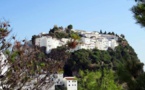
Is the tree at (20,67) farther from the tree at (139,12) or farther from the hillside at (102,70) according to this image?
the tree at (139,12)

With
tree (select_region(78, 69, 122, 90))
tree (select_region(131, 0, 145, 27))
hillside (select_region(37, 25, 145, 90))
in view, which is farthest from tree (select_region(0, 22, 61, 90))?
tree (select_region(78, 69, 122, 90))

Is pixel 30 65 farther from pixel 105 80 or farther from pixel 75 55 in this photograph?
pixel 75 55

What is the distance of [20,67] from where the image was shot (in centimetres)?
503

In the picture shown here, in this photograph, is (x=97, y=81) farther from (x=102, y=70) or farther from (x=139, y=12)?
(x=139, y=12)

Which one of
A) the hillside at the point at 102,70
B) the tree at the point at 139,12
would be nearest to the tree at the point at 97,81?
the hillside at the point at 102,70

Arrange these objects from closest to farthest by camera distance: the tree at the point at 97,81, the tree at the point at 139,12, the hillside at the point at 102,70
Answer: the hillside at the point at 102,70
the tree at the point at 139,12
the tree at the point at 97,81

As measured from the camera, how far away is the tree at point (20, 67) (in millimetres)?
4887

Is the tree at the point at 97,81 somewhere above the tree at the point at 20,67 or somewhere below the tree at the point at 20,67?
above

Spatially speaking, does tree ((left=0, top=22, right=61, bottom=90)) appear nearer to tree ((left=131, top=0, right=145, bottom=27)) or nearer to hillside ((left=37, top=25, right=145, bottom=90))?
hillside ((left=37, top=25, right=145, bottom=90))

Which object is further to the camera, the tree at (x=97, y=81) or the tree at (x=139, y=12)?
the tree at (x=97, y=81)

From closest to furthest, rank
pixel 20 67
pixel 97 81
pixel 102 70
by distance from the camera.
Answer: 1. pixel 20 67
2. pixel 97 81
3. pixel 102 70

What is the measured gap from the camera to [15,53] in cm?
488

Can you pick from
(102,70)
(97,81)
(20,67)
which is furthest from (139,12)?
(102,70)

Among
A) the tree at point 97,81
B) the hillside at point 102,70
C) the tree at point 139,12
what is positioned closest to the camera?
the hillside at point 102,70
